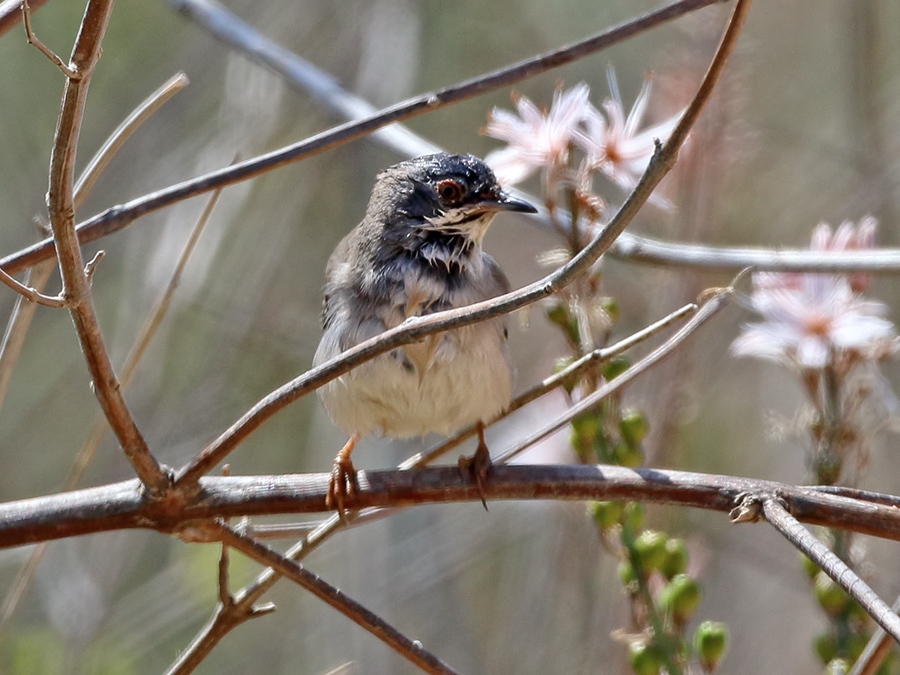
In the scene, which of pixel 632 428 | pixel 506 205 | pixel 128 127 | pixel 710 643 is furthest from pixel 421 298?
pixel 710 643

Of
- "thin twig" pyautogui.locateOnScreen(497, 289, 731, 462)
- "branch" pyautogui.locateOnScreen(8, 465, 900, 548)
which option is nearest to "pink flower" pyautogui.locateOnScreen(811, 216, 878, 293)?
"thin twig" pyautogui.locateOnScreen(497, 289, 731, 462)

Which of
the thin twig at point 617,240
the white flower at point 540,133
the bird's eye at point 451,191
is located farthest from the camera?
the bird's eye at point 451,191

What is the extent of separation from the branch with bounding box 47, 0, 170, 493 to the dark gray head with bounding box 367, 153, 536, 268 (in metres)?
1.53

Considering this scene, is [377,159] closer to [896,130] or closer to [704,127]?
[704,127]

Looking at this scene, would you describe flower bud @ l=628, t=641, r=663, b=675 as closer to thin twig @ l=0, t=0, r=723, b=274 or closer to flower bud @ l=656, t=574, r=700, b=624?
flower bud @ l=656, t=574, r=700, b=624

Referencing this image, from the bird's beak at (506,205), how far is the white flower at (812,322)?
77cm

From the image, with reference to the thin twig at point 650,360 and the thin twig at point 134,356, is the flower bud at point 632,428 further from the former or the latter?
the thin twig at point 134,356

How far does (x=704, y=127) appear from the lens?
403 centimetres

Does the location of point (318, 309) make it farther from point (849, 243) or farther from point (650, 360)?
point (650, 360)

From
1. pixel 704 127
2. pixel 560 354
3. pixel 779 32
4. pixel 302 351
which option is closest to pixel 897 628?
pixel 704 127

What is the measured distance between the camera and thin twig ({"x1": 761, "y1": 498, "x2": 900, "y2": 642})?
4.96 ft

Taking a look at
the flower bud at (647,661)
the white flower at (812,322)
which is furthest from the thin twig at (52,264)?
the white flower at (812,322)

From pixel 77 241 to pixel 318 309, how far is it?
4.93 meters

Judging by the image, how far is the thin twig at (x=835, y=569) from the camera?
4.96ft
